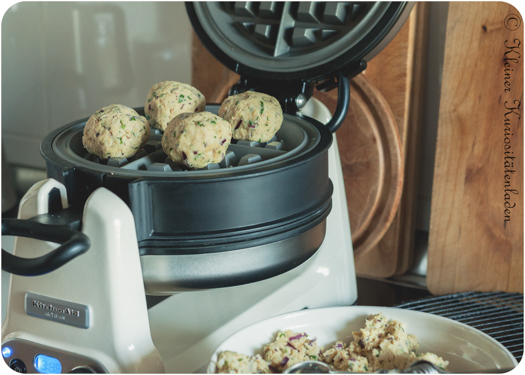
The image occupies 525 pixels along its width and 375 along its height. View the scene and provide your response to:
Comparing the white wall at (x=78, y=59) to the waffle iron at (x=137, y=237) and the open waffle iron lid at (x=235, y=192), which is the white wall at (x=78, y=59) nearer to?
the open waffle iron lid at (x=235, y=192)

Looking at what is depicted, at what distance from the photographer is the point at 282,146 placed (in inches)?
31.0

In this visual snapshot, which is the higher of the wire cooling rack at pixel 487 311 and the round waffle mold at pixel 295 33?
the round waffle mold at pixel 295 33

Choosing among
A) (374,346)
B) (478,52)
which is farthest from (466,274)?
(374,346)

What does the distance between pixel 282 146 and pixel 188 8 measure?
33cm

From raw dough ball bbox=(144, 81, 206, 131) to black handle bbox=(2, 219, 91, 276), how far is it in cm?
26

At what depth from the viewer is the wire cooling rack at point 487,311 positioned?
0.87 m

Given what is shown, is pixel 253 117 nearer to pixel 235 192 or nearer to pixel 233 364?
pixel 235 192

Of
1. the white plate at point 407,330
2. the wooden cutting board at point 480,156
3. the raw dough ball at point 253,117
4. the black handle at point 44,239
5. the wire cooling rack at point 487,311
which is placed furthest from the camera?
the wooden cutting board at point 480,156

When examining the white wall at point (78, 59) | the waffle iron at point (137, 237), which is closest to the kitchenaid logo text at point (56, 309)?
the waffle iron at point (137, 237)

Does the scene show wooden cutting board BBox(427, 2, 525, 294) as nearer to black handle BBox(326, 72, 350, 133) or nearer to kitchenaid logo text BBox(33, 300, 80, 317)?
black handle BBox(326, 72, 350, 133)

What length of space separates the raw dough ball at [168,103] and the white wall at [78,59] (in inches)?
30.5

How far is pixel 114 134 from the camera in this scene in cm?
67

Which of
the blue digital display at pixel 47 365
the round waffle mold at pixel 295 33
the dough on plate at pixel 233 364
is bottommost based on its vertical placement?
the blue digital display at pixel 47 365

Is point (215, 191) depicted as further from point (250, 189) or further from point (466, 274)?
point (466, 274)
